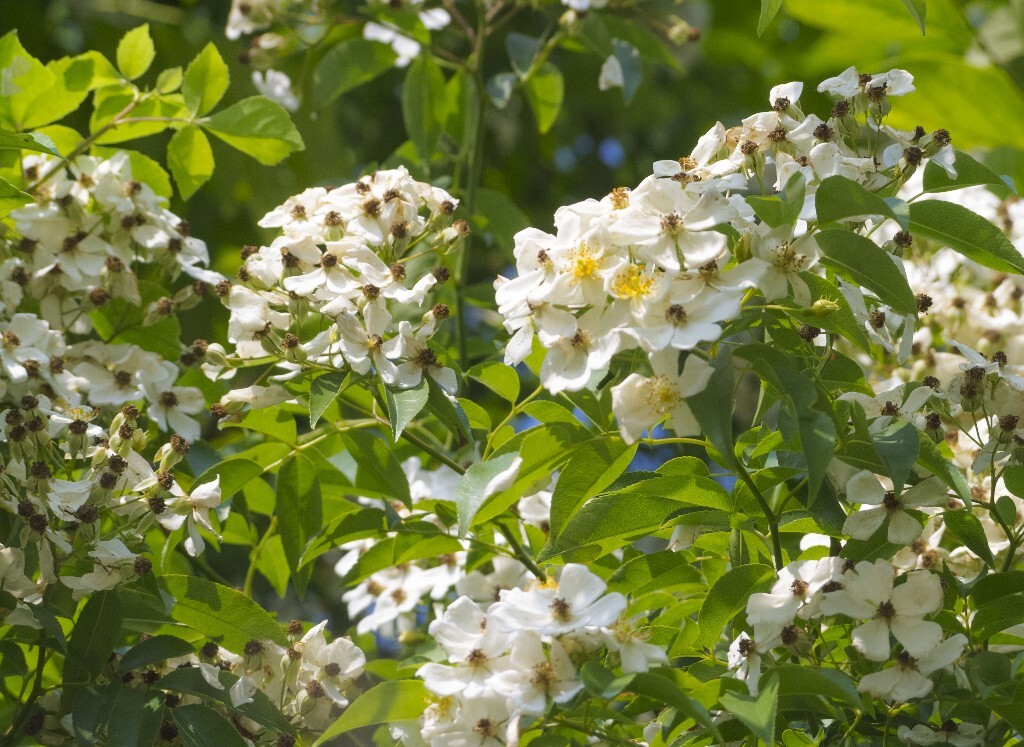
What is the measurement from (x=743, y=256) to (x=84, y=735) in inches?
35.8

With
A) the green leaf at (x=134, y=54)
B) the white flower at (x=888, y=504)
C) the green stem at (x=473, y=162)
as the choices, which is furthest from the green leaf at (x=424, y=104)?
the white flower at (x=888, y=504)

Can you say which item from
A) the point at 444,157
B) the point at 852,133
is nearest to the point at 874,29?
the point at 444,157

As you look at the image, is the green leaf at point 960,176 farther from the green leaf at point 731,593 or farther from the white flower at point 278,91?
the white flower at point 278,91

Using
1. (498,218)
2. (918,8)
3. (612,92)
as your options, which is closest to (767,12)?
(918,8)

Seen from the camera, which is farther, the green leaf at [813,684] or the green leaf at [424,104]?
the green leaf at [424,104]

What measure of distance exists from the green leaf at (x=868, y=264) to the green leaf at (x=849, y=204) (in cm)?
2

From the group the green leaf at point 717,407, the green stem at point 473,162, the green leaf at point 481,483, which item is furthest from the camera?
the green stem at point 473,162

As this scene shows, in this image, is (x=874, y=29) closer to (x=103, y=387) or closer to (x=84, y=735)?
(x=103, y=387)

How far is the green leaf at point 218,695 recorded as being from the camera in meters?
1.52

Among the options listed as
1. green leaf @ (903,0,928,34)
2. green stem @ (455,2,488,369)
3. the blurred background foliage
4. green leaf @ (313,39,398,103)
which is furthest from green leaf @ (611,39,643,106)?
green leaf @ (903,0,928,34)

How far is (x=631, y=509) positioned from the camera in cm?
143

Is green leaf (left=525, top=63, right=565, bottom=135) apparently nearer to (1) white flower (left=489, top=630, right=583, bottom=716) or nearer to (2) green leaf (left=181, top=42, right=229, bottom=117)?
(2) green leaf (left=181, top=42, right=229, bottom=117)

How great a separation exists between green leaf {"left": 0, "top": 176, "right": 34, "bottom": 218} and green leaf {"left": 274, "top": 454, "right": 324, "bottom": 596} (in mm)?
480

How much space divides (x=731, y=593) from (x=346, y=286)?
606mm
